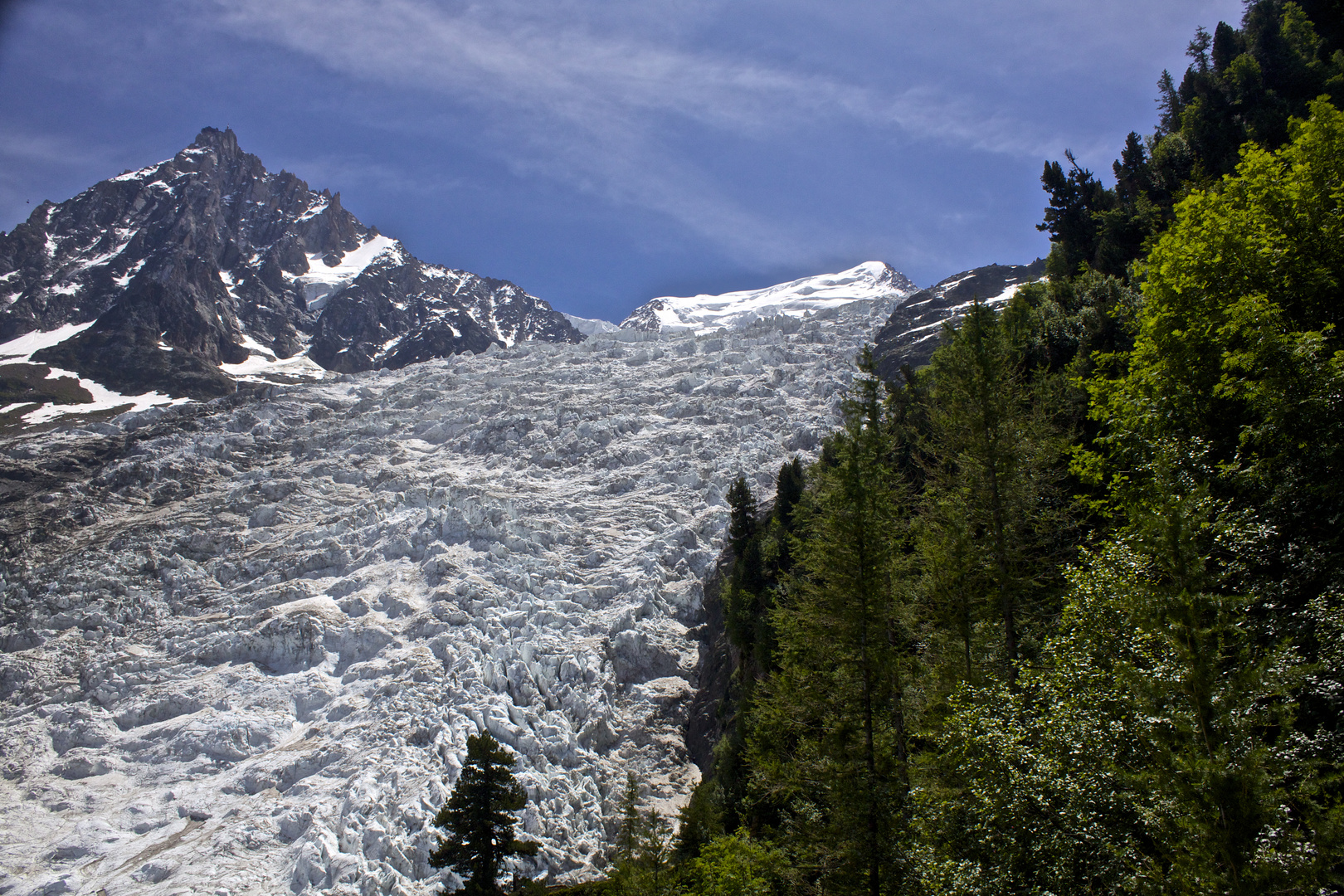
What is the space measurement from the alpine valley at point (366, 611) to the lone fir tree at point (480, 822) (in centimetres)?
1096

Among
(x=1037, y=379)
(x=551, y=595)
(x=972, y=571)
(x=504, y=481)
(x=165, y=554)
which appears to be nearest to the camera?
(x=972, y=571)

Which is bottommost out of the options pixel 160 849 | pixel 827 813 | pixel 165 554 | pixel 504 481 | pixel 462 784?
pixel 160 849

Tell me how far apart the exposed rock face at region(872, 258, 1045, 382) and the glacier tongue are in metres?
9.26

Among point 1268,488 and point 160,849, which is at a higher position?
point 1268,488

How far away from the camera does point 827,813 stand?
15.9 meters

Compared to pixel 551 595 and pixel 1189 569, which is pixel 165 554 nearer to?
pixel 551 595

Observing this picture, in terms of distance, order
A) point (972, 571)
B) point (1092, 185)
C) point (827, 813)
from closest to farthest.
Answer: point (827, 813) → point (972, 571) → point (1092, 185)

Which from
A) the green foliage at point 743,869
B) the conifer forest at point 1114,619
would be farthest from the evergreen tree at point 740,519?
the green foliage at point 743,869

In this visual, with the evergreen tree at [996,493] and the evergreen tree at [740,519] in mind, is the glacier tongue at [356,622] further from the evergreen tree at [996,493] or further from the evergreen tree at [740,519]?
the evergreen tree at [996,493]

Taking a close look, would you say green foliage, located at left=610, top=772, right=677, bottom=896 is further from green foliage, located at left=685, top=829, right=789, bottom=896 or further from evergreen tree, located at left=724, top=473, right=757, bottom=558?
evergreen tree, located at left=724, top=473, right=757, bottom=558

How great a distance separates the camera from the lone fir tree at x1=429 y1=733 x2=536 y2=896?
2948cm

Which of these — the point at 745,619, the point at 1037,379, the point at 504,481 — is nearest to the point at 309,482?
the point at 504,481

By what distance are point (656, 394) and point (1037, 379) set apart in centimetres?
7446

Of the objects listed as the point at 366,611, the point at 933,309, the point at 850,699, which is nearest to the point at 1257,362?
the point at 850,699
